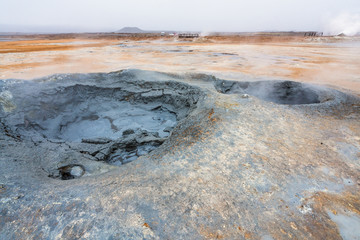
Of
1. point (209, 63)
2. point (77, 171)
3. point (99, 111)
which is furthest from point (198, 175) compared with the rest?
point (209, 63)

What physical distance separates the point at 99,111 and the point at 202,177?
4.90 metres

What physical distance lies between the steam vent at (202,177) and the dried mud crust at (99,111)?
5 centimetres

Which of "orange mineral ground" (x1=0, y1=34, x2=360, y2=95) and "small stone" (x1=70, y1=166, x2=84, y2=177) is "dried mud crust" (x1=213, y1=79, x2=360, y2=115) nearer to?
"orange mineral ground" (x1=0, y1=34, x2=360, y2=95)

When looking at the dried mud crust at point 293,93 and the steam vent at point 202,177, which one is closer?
the steam vent at point 202,177

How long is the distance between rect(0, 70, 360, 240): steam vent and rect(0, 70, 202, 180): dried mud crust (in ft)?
0.17

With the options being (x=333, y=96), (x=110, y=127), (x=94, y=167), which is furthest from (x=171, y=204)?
(x=333, y=96)

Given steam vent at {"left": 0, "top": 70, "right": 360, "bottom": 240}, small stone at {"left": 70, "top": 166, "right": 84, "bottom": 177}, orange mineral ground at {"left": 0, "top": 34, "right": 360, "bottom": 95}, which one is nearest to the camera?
steam vent at {"left": 0, "top": 70, "right": 360, "bottom": 240}

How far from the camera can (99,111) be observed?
247 inches

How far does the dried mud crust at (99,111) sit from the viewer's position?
4223mm

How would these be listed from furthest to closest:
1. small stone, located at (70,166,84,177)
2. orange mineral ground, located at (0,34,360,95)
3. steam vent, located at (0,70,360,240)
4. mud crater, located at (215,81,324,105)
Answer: orange mineral ground, located at (0,34,360,95)
mud crater, located at (215,81,324,105)
small stone, located at (70,166,84,177)
steam vent, located at (0,70,360,240)

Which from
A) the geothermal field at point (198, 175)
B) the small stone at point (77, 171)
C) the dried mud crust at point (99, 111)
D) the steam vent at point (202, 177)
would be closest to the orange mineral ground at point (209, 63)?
the dried mud crust at point (99, 111)

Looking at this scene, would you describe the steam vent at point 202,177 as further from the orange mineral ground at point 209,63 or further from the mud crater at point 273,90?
the orange mineral ground at point 209,63

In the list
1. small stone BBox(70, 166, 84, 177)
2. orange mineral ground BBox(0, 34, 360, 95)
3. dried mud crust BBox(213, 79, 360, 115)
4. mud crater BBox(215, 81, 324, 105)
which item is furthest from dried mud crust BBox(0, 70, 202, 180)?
dried mud crust BBox(213, 79, 360, 115)

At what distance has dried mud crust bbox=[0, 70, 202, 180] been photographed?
13.9 ft
